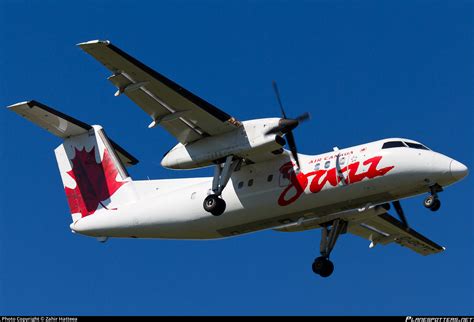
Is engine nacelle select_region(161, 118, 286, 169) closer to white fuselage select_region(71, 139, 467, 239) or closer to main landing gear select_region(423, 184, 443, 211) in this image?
white fuselage select_region(71, 139, 467, 239)

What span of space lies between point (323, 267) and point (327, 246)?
553 millimetres

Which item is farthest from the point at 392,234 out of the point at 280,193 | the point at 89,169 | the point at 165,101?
the point at 89,169

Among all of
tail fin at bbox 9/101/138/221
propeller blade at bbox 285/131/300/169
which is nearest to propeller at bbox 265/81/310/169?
propeller blade at bbox 285/131/300/169

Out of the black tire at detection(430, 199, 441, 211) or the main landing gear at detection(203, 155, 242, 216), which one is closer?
the black tire at detection(430, 199, 441, 211)

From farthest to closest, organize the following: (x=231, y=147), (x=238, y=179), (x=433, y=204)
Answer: (x=238, y=179), (x=231, y=147), (x=433, y=204)

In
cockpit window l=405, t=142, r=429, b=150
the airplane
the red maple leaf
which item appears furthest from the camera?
the red maple leaf

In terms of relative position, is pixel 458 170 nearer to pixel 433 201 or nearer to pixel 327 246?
pixel 433 201

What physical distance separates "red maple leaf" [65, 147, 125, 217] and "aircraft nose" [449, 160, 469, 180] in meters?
8.53

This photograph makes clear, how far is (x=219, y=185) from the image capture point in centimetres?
2036

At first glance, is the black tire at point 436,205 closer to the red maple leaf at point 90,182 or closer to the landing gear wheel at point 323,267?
the landing gear wheel at point 323,267

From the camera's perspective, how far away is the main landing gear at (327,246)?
21.0 meters

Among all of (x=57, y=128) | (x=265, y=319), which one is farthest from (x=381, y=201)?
(x=57, y=128)

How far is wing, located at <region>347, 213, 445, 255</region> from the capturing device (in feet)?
75.7

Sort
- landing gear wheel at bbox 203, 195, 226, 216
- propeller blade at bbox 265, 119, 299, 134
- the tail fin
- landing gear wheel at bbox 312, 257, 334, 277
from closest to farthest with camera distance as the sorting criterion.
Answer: propeller blade at bbox 265, 119, 299, 134, landing gear wheel at bbox 203, 195, 226, 216, landing gear wheel at bbox 312, 257, 334, 277, the tail fin
